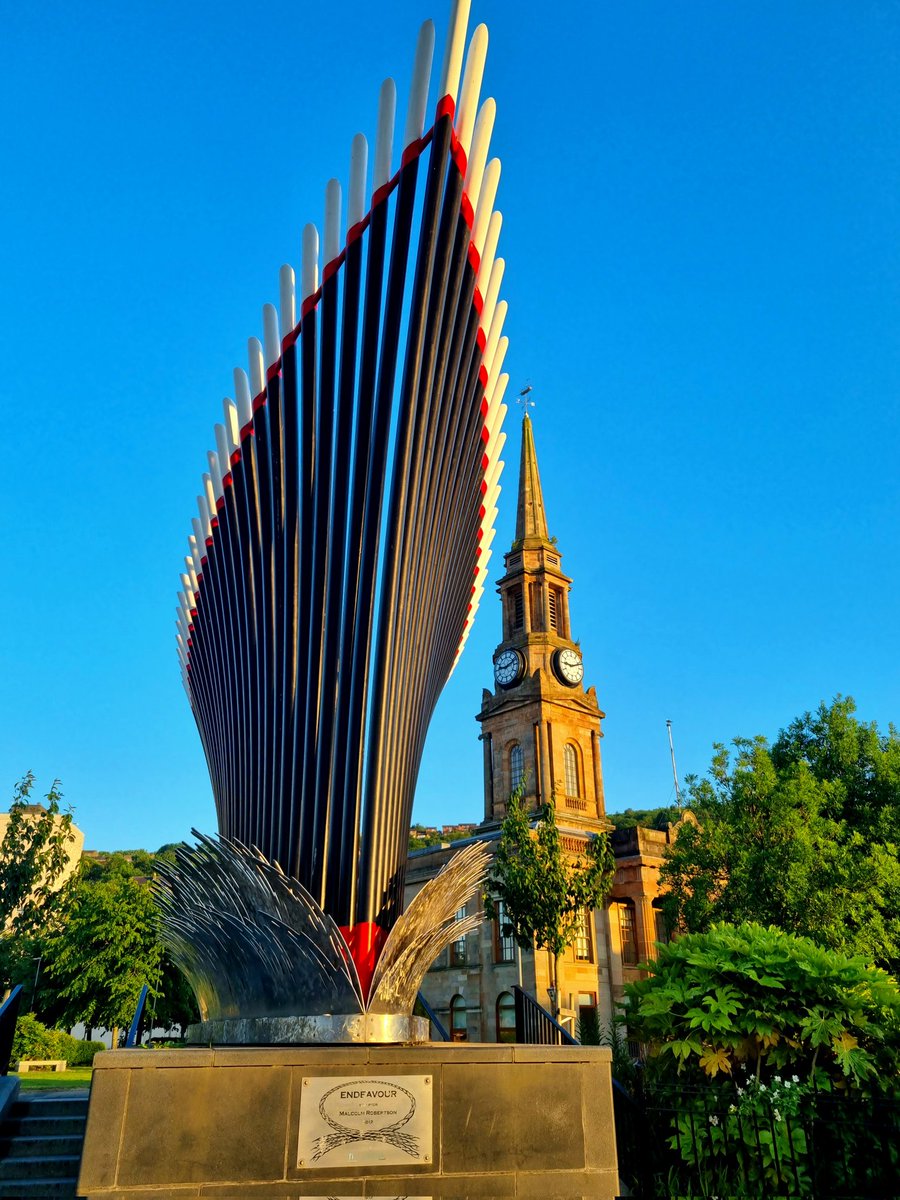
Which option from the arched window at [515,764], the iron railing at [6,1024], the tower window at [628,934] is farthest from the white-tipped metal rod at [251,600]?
the arched window at [515,764]

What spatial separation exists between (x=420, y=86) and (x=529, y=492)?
39494 mm

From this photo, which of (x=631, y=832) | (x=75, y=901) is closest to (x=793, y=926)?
(x=631, y=832)

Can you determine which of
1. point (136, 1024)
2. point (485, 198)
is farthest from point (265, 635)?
point (136, 1024)

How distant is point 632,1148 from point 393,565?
22.8 feet

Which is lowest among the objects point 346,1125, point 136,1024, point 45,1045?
point 346,1125

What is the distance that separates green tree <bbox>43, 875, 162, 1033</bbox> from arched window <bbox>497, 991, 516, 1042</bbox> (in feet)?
40.2

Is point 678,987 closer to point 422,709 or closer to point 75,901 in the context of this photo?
point 422,709

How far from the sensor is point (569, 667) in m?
40.2

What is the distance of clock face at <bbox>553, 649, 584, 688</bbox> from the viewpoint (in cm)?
3984

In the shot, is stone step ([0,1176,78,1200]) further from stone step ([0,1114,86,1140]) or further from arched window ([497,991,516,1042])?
arched window ([497,991,516,1042])

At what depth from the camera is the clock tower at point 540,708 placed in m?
37.9

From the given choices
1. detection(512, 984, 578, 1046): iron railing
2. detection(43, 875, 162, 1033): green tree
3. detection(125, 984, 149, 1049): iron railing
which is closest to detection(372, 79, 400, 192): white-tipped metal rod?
detection(125, 984, 149, 1049): iron railing

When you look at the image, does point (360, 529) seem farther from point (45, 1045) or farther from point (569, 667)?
point (569, 667)

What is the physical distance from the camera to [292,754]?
7.17 meters
